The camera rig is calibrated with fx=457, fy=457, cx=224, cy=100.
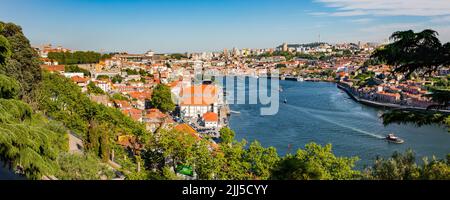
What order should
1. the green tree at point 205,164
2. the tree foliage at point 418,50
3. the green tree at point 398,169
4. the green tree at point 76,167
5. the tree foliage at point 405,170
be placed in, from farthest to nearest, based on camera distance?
the green tree at point 205,164, the green tree at point 76,167, the green tree at point 398,169, the tree foliage at point 405,170, the tree foliage at point 418,50

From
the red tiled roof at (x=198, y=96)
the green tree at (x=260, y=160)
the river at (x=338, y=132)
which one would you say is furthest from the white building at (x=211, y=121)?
the green tree at (x=260, y=160)

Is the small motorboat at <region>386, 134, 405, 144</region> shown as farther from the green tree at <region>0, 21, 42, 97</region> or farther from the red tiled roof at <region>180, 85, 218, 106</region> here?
the green tree at <region>0, 21, 42, 97</region>

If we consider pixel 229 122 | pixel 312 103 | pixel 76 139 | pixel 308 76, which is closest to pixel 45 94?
pixel 76 139

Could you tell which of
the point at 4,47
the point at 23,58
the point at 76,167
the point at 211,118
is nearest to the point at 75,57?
the point at 211,118

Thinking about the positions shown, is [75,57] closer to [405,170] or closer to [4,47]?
[405,170]

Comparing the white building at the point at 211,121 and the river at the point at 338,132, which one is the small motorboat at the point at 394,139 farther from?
the white building at the point at 211,121

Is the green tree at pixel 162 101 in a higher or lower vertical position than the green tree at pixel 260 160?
lower

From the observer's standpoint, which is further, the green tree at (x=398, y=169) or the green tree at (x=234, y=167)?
the green tree at (x=234, y=167)
